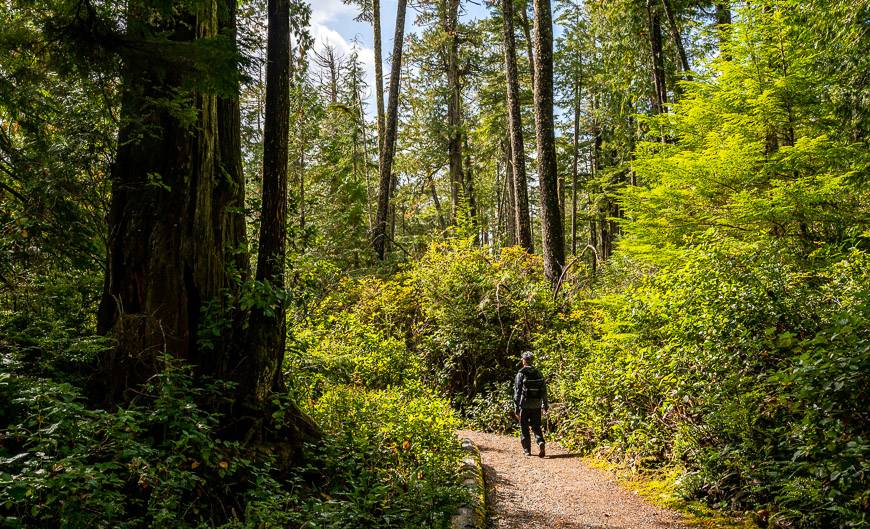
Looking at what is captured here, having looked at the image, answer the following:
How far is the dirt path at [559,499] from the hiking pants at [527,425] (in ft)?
0.92

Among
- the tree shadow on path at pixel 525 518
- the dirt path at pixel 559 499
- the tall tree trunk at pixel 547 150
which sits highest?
the tall tree trunk at pixel 547 150

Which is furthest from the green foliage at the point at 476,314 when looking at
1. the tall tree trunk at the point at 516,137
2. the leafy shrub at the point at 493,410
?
the tall tree trunk at the point at 516,137

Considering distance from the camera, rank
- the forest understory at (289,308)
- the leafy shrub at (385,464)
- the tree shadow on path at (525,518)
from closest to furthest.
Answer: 1. the forest understory at (289,308)
2. the leafy shrub at (385,464)
3. the tree shadow on path at (525,518)

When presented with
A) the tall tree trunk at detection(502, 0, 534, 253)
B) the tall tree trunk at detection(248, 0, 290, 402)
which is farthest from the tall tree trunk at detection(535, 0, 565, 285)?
the tall tree trunk at detection(248, 0, 290, 402)

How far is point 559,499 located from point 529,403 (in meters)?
Answer: 2.62

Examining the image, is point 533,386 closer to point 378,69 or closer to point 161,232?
point 161,232

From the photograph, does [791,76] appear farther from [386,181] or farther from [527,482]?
[386,181]

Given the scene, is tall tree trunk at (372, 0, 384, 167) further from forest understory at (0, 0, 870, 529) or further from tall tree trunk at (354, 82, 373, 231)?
forest understory at (0, 0, 870, 529)

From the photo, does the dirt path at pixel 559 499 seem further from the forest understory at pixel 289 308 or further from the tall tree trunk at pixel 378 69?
the tall tree trunk at pixel 378 69

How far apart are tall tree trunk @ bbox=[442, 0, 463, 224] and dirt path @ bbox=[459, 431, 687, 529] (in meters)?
16.7

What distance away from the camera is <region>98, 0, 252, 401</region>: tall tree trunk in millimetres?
4637

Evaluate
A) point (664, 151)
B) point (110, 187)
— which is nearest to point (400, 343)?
point (664, 151)

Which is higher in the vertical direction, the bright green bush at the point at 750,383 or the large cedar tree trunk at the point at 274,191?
the large cedar tree trunk at the point at 274,191

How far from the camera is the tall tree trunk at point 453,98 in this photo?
24.3 meters
